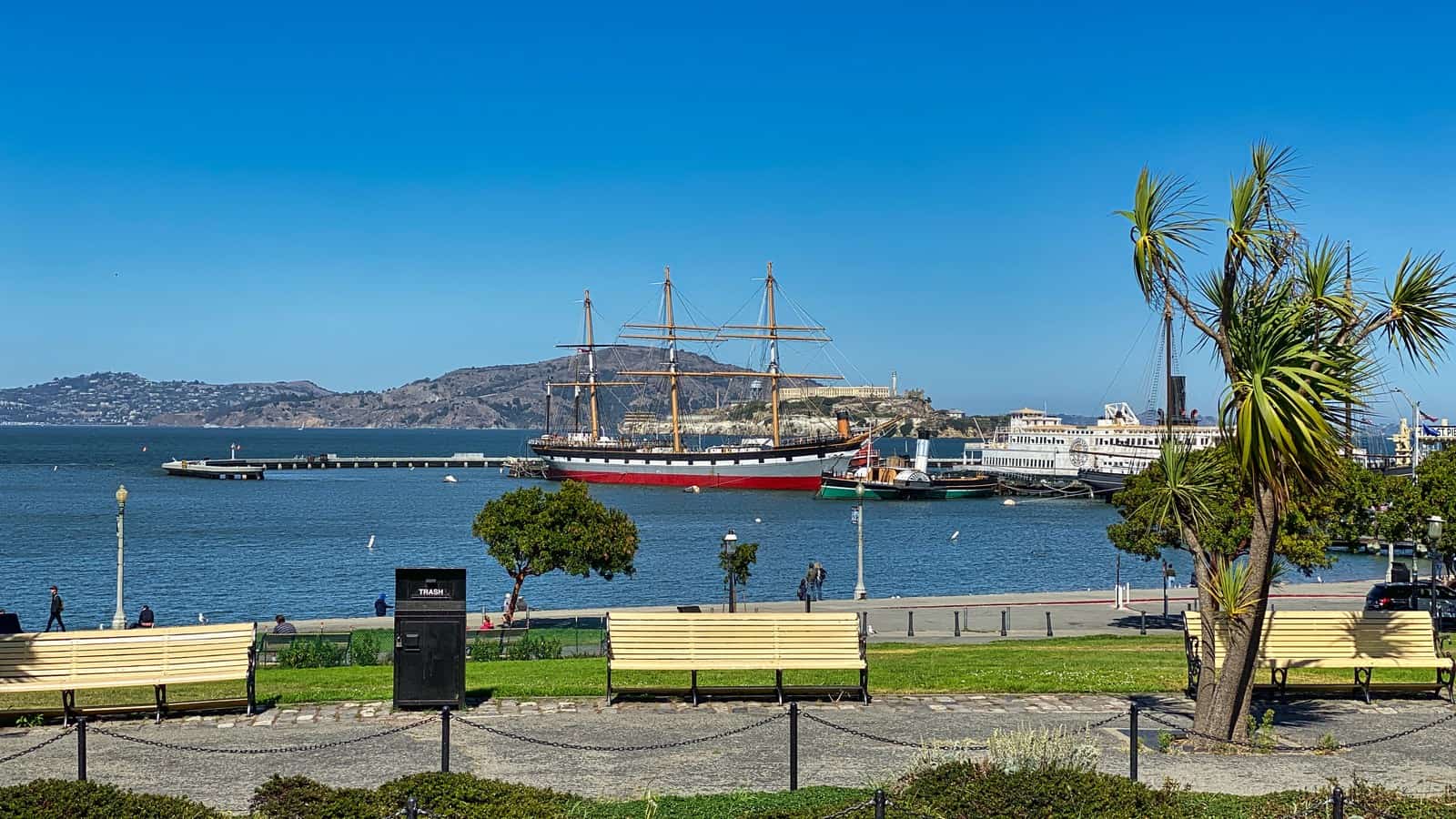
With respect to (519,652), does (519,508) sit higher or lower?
higher

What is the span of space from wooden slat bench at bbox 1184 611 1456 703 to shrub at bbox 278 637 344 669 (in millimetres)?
12646

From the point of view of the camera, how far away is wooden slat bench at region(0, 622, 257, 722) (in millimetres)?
13094

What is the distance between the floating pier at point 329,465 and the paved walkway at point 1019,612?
106998 mm

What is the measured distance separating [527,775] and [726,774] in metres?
1.69

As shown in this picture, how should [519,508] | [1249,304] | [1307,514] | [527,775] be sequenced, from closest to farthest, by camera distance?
1. [527,775]
2. [1249,304]
3. [1307,514]
4. [519,508]

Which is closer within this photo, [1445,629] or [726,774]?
[726,774]

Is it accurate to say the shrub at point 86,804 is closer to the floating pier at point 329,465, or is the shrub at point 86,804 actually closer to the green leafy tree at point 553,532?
the green leafy tree at point 553,532

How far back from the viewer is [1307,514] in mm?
25141

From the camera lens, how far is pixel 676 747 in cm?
1236

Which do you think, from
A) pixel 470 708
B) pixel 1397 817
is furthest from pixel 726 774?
pixel 1397 817

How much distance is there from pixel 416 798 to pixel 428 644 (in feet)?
17.0

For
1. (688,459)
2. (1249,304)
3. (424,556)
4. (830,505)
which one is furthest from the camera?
(688,459)

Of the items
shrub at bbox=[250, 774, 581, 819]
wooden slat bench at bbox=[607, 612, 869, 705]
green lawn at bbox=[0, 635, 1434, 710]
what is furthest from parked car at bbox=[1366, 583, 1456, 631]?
shrub at bbox=[250, 774, 581, 819]

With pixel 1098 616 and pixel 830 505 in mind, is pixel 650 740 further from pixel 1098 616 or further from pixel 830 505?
pixel 830 505
